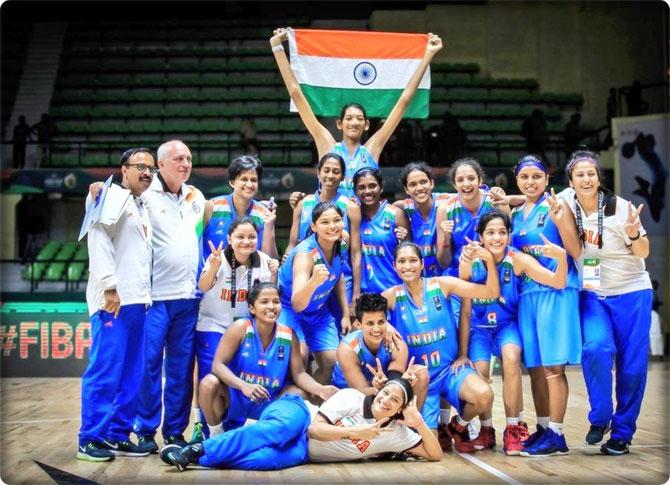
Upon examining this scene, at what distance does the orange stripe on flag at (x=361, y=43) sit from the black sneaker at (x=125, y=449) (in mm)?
3765

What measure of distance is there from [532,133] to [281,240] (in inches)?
184

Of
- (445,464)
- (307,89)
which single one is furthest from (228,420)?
(307,89)

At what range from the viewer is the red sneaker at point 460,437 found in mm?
5230

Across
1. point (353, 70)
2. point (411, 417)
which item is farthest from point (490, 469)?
point (353, 70)

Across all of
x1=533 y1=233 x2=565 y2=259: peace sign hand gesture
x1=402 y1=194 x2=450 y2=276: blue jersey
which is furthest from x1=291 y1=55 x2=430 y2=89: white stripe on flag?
x1=533 y1=233 x2=565 y2=259: peace sign hand gesture

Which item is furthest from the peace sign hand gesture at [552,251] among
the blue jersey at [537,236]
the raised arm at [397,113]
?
the raised arm at [397,113]

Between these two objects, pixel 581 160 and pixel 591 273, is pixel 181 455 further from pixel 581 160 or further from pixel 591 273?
pixel 581 160

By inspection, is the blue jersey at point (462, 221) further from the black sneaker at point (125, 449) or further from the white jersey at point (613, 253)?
the black sneaker at point (125, 449)

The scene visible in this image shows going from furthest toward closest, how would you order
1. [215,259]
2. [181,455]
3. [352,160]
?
1. [352,160]
2. [215,259]
3. [181,455]

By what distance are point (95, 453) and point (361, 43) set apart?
4311 mm

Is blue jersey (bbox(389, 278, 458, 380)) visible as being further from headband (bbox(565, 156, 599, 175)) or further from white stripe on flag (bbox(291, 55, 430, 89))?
white stripe on flag (bbox(291, 55, 430, 89))

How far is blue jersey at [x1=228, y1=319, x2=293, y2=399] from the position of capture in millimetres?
5039

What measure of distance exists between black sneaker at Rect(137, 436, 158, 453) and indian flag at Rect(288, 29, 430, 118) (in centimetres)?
332

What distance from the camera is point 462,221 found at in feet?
18.6
